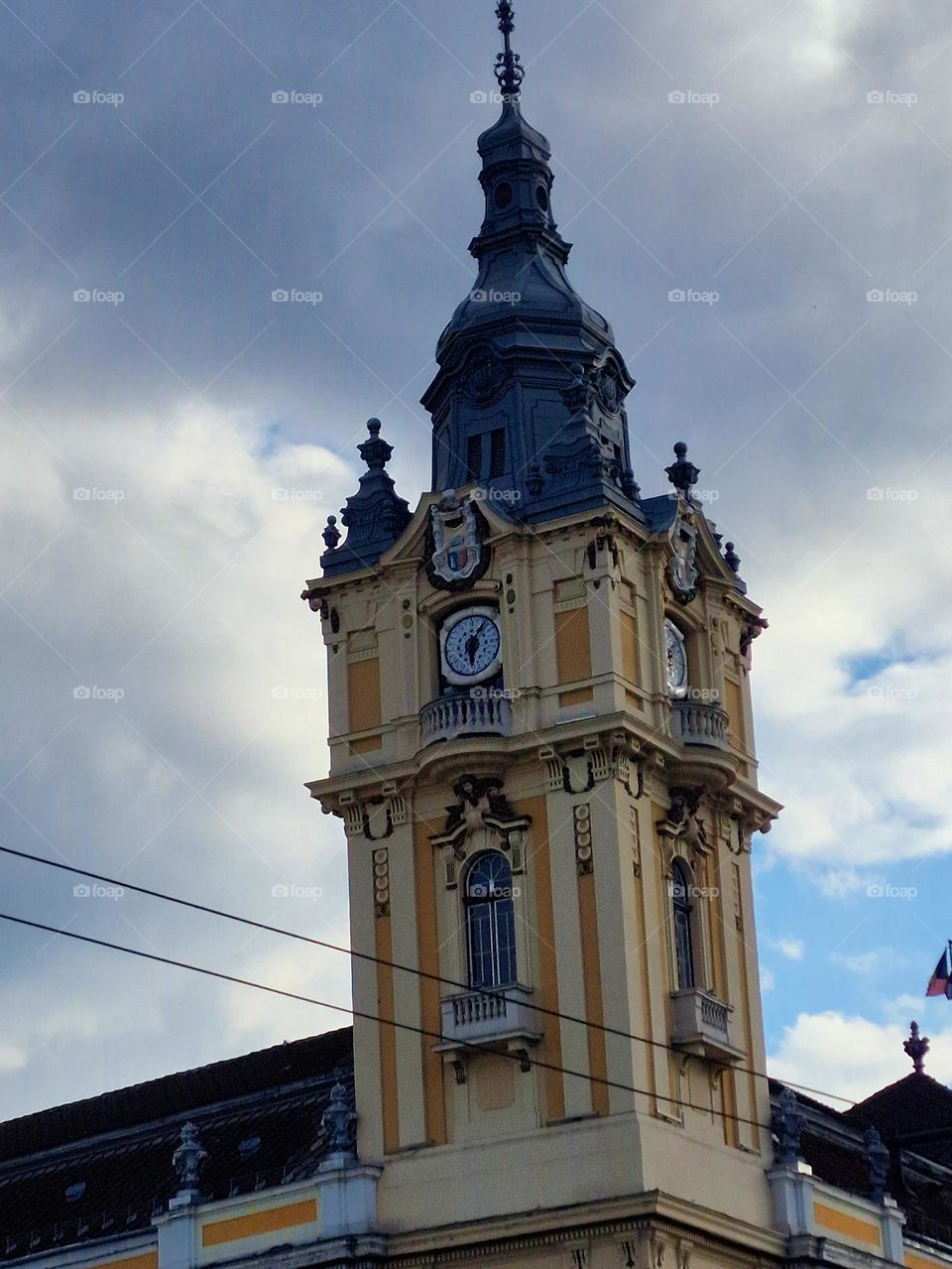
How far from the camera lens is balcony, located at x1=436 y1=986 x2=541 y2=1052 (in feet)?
182

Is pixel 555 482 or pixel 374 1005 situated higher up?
pixel 555 482

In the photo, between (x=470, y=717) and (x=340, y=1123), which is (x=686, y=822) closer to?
(x=470, y=717)

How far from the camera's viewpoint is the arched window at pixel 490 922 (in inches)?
2244

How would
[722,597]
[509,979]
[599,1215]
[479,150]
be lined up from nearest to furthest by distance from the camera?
[599,1215], [509,979], [722,597], [479,150]

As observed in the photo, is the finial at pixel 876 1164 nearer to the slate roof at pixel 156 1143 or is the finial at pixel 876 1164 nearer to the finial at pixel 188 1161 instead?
the slate roof at pixel 156 1143

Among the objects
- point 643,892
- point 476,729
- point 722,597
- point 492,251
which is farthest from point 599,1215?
point 492,251

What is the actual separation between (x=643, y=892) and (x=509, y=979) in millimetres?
3122

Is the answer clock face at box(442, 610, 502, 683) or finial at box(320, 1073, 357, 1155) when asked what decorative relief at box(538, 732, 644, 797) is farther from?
finial at box(320, 1073, 357, 1155)

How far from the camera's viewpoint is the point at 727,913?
59562 millimetres

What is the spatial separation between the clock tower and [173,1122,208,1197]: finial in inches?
146

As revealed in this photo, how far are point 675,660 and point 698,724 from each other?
6.17 ft

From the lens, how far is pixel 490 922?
57.4 meters

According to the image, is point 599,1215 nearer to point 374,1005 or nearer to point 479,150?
point 374,1005

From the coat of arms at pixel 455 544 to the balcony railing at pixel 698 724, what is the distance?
497 centimetres
